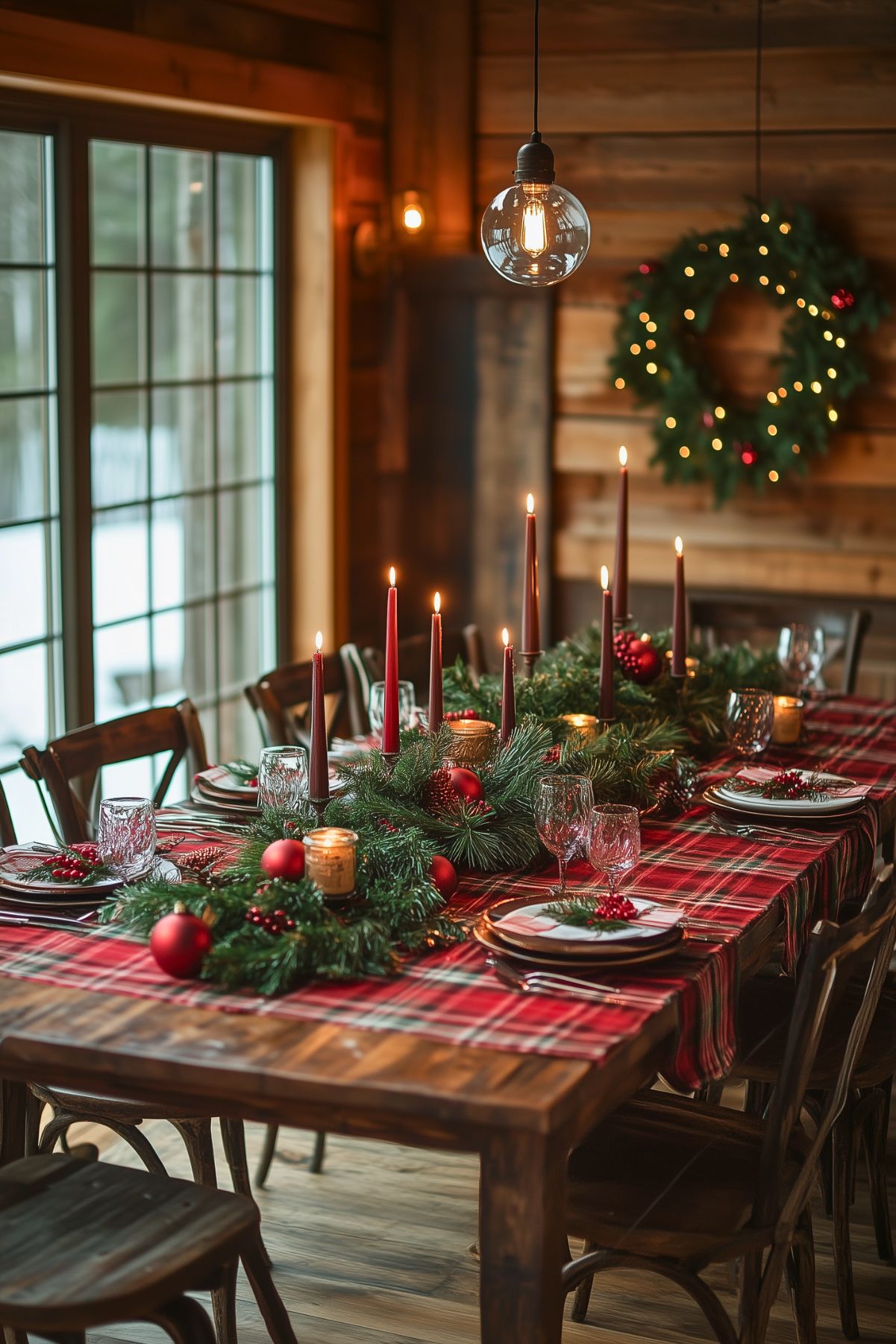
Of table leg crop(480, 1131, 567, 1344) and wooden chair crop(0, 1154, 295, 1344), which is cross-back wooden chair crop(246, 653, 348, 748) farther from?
table leg crop(480, 1131, 567, 1344)

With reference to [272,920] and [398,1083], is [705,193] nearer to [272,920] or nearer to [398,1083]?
[272,920]

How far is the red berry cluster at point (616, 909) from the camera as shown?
6.73ft

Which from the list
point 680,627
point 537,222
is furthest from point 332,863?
point 537,222

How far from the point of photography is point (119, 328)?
4.16 metres

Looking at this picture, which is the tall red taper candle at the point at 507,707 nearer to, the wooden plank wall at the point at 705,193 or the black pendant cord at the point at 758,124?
the wooden plank wall at the point at 705,193

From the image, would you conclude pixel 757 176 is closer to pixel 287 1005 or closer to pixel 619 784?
pixel 619 784

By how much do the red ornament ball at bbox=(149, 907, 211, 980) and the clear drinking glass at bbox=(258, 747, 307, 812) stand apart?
45cm

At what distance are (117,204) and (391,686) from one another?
2.21m

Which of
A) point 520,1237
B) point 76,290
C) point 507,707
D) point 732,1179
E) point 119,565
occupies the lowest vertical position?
point 732,1179

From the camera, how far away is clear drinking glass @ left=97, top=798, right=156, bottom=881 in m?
2.21

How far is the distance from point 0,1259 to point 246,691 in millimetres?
1695

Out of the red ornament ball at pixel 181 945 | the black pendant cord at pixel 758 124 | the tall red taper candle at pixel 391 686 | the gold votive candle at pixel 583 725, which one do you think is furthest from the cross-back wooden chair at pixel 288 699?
the black pendant cord at pixel 758 124

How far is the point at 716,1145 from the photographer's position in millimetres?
2164

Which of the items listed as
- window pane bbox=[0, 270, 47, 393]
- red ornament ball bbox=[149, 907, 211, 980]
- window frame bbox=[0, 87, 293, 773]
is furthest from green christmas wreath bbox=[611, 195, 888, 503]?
red ornament ball bbox=[149, 907, 211, 980]
